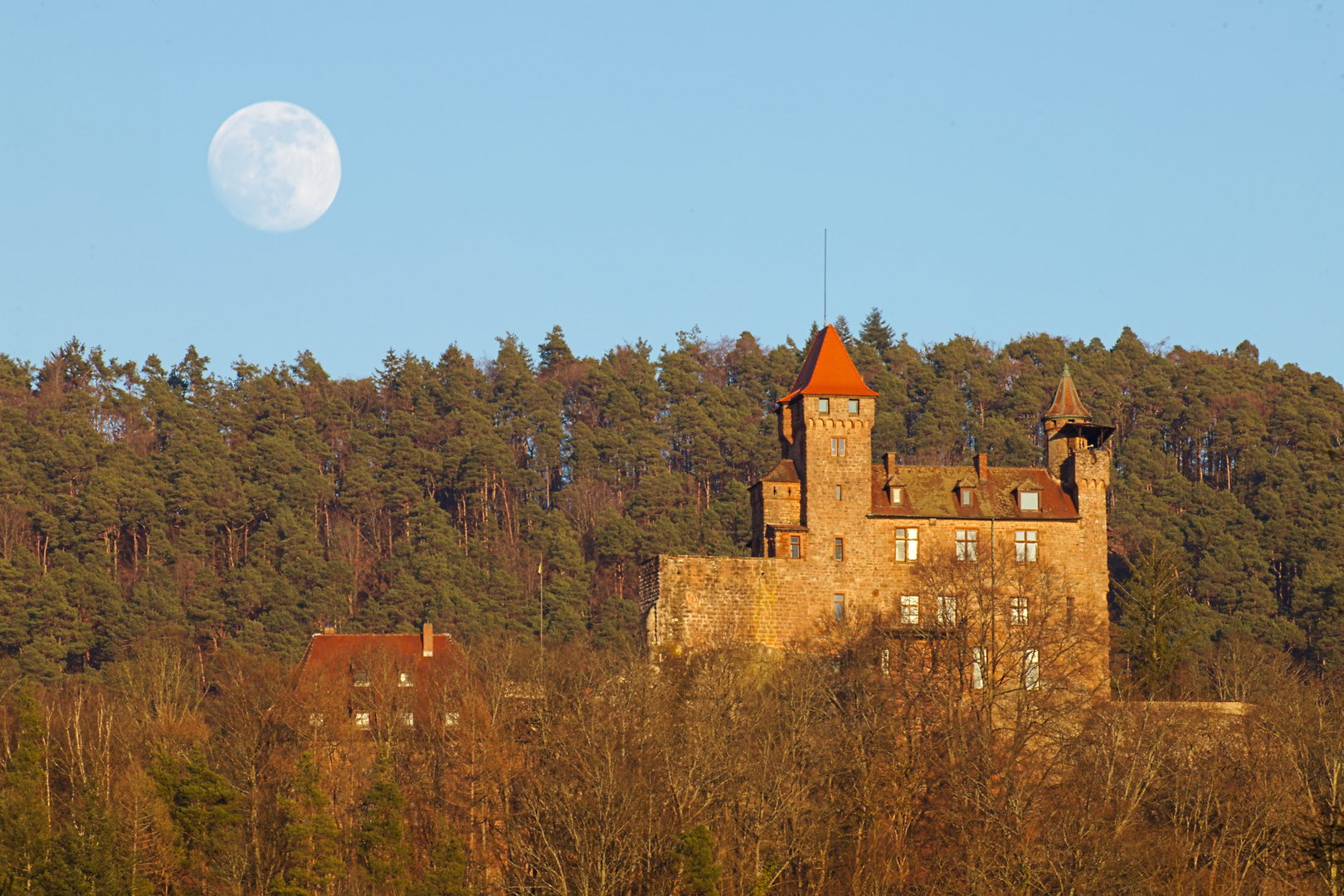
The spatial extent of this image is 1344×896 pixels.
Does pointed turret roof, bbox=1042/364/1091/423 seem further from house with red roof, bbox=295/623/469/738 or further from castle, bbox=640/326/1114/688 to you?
house with red roof, bbox=295/623/469/738

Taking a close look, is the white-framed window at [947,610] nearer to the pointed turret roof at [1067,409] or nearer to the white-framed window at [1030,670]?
the white-framed window at [1030,670]

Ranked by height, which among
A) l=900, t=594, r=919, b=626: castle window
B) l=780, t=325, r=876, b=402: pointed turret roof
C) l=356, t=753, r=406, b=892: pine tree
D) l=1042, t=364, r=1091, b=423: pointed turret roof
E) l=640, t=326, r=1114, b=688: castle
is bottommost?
l=356, t=753, r=406, b=892: pine tree

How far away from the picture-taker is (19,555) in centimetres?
9475

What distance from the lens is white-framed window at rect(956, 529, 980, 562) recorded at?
6175 centimetres

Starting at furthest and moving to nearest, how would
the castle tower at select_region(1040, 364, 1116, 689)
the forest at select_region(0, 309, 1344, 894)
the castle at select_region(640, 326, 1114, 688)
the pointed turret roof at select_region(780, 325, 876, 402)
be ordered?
the pointed turret roof at select_region(780, 325, 876, 402) → the castle tower at select_region(1040, 364, 1116, 689) → the castle at select_region(640, 326, 1114, 688) → the forest at select_region(0, 309, 1344, 894)

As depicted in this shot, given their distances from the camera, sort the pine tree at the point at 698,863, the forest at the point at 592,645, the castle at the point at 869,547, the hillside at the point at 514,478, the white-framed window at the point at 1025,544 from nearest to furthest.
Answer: the pine tree at the point at 698,863 < the forest at the point at 592,645 < the castle at the point at 869,547 < the white-framed window at the point at 1025,544 < the hillside at the point at 514,478

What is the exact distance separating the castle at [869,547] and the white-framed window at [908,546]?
30 millimetres

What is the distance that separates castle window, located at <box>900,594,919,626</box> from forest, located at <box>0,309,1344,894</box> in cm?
354

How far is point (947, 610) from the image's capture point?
191 ft

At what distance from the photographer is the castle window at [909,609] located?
61000 millimetres

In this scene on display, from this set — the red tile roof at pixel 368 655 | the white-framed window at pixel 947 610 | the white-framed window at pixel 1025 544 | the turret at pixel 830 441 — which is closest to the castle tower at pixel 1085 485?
the white-framed window at pixel 1025 544

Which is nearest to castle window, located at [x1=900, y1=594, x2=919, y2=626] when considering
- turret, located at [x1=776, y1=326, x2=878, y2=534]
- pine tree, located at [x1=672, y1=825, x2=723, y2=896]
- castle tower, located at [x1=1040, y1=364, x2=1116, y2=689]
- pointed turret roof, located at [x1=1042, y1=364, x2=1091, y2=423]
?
turret, located at [x1=776, y1=326, x2=878, y2=534]

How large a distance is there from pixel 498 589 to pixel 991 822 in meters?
51.2

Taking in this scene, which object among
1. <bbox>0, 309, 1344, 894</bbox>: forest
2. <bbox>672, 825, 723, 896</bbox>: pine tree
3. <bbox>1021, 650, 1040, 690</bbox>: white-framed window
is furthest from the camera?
<bbox>1021, 650, 1040, 690</bbox>: white-framed window
